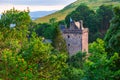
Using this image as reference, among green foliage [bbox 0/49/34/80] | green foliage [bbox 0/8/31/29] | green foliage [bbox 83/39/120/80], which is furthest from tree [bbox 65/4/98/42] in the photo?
green foliage [bbox 83/39/120/80]

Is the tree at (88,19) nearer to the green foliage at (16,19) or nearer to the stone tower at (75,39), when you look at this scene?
the stone tower at (75,39)

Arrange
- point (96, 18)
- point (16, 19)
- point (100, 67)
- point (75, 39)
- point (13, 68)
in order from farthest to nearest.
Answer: point (96, 18) → point (75, 39) → point (16, 19) → point (13, 68) → point (100, 67)

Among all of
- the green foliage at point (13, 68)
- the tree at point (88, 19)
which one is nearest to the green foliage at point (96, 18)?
the tree at point (88, 19)

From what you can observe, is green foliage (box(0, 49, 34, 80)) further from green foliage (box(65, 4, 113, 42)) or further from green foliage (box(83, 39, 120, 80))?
green foliage (box(65, 4, 113, 42))

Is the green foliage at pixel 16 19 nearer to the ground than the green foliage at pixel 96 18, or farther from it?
farther from it

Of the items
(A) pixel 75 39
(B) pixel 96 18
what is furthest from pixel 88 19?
(A) pixel 75 39

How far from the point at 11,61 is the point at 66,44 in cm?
8059

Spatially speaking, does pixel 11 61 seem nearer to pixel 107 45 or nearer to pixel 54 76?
pixel 54 76

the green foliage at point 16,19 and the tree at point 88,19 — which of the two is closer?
the green foliage at point 16,19

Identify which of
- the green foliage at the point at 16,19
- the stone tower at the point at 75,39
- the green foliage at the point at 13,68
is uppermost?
the green foliage at the point at 16,19

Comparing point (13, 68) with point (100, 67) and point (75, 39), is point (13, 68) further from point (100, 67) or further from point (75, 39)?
point (75, 39)

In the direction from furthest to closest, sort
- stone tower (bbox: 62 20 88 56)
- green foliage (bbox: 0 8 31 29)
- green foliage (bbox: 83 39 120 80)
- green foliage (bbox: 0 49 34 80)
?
stone tower (bbox: 62 20 88 56)
green foliage (bbox: 0 8 31 29)
green foliage (bbox: 0 49 34 80)
green foliage (bbox: 83 39 120 80)

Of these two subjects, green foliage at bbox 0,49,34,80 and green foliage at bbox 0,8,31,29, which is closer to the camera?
green foliage at bbox 0,49,34,80

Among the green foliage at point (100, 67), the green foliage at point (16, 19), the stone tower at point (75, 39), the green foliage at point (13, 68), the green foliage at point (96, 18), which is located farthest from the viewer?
the green foliage at point (96, 18)
